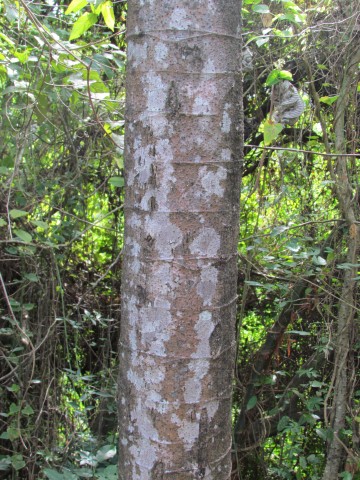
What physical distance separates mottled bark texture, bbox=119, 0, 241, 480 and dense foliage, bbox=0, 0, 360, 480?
1183mm

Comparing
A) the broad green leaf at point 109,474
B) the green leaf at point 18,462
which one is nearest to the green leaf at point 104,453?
the broad green leaf at point 109,474

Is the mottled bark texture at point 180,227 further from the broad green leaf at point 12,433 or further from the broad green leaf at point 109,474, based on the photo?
the broad green leaf at point 12,433

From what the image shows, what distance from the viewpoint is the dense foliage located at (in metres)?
2.37

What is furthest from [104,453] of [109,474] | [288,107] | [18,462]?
[288,107]

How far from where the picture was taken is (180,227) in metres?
1.00

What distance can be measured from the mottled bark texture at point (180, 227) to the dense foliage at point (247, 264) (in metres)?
1.18

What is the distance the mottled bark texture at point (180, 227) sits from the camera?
99 cm

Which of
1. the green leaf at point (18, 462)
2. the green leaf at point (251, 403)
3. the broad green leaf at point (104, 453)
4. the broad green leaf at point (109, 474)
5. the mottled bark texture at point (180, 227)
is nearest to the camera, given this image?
the mottled bark texture at point (180, 227)

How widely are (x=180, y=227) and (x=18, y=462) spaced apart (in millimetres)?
1706

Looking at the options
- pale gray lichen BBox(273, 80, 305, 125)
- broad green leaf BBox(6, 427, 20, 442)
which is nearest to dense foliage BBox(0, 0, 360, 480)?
broad green leaf BBox(6, 427, 20, 442)

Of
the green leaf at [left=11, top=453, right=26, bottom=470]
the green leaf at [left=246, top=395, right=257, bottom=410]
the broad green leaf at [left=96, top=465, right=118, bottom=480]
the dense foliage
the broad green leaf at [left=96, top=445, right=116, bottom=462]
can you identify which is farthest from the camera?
the green leaf at [left=246, top=395, right=257, bottom=410]

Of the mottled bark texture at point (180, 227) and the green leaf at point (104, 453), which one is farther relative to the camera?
the green leaf at point (104, 453)

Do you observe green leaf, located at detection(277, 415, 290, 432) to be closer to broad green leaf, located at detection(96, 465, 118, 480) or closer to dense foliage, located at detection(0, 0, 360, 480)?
dense foliage, located at detection(0, 0, 360, 480)

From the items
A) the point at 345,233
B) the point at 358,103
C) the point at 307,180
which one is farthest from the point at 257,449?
the point at 358,103
